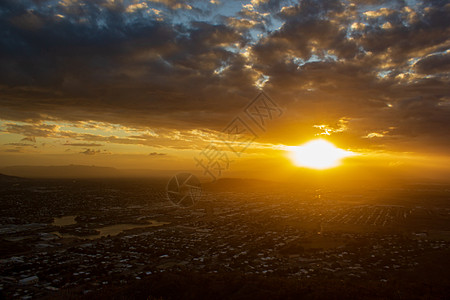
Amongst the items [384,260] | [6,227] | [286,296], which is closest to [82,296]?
[286,296]

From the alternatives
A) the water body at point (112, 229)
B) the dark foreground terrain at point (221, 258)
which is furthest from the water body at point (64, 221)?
the water body at point (112, 229)

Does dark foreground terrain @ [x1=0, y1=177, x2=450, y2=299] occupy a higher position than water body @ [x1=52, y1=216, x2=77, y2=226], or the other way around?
dark foreground terrain @ [x1=0, y1=177, x2=450, y2=299]

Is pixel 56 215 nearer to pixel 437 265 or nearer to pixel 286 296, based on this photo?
pixel 286 296

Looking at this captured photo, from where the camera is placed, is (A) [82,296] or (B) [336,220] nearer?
(A) [82,296]

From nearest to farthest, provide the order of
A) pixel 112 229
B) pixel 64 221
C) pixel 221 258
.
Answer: pixel 221 258
pixel 112 229
pixel 64 221

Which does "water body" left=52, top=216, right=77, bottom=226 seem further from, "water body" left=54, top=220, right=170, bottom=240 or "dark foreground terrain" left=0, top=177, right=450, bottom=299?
"water body" left=54, top=220, right=170, bottom=240

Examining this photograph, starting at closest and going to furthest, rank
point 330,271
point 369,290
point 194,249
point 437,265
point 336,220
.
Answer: point 369,290
point 330,271
point 437,265
point 194,249
point 336,220

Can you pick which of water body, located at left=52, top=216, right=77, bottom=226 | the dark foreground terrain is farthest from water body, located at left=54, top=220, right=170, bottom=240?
water body, located at left=52, top=216, right=77, bottom=226

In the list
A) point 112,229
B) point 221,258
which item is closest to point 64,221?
point 112,229

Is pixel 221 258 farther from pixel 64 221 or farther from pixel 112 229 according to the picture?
pixel 64 221

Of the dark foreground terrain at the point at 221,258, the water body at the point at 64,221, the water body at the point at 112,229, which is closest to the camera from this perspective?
the dark foreground terrain at the point at 221,258

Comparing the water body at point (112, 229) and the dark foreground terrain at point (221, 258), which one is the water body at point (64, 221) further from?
the water body at point (112, 229)
